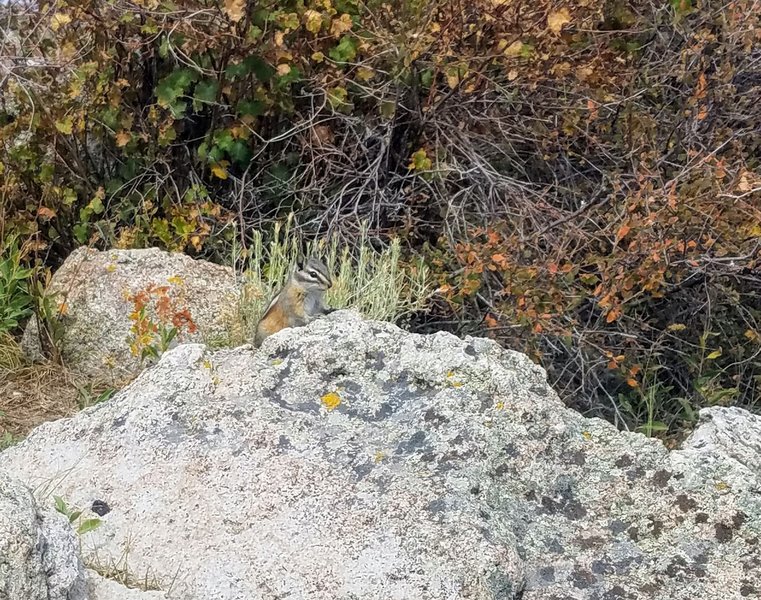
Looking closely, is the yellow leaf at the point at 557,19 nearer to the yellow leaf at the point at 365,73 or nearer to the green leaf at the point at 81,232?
the yellow leaf at the point at 365,73

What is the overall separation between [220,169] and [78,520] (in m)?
3.62

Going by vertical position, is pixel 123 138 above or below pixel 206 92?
below

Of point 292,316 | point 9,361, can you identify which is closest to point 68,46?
point 9,361

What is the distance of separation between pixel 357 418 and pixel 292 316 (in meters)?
1.53

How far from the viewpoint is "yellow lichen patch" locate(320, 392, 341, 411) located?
11.3ft

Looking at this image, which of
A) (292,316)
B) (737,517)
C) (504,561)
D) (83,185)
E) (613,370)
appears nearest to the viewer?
(504,561)

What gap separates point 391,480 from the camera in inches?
121

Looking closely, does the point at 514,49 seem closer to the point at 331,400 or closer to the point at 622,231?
the point at 622,231

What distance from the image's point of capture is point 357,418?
3375mm

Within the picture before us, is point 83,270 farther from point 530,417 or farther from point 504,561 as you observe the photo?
point 504,561

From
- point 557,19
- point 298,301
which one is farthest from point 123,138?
point 557,19

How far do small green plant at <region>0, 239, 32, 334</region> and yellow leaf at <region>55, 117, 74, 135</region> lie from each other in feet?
2.58

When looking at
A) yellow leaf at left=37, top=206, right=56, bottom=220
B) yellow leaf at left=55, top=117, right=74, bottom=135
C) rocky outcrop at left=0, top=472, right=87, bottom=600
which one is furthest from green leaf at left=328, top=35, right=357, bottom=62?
rocky outcrop at left=0, top=472, right=87, bottom=600

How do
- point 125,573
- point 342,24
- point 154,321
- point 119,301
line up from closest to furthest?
point 125,573 < point 154,321 < point 119,301 < point 342,24
